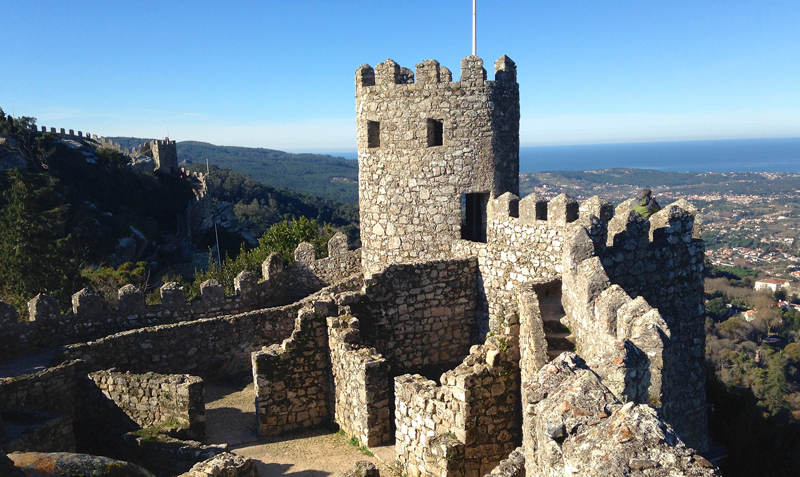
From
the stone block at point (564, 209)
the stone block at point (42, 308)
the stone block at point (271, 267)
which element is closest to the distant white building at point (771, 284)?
the stone block at point (271, 267)

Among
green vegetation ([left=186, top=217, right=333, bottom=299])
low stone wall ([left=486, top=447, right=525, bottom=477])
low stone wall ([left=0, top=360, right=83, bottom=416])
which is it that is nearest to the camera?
low stone wall ([left=486, top=447, right=525, bottom=477])

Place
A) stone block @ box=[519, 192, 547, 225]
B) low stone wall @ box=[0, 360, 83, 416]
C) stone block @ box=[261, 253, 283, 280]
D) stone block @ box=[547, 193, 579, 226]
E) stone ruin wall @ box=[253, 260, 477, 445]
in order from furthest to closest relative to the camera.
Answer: stone block @ box=[261, 253, 283, 280] < stone block @ box=[519, 192, 547, 225] < stone ruin wall @ box=[253, 260, 477, 445] < low stone wall @ box=[0, 360, 83, 416] < stone block @ box=[547, 193, 579, 226]

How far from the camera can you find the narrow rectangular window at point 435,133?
427 inches

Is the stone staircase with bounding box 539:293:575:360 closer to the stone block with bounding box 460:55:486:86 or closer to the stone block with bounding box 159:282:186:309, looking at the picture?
the stone block with bounding box 460:55:486:86

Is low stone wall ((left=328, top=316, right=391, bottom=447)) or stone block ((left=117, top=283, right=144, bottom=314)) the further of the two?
stone block ((left=117, top=283, right=144, bottom=314))

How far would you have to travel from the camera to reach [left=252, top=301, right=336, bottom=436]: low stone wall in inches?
363

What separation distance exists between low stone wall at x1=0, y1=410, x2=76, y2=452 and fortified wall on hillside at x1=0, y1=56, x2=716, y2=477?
38cm

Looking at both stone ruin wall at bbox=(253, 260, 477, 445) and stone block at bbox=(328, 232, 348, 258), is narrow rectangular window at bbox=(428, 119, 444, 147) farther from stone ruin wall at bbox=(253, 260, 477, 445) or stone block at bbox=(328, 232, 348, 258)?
stone block at bbox=(328, 232, 348, 258)

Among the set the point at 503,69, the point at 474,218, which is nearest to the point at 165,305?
the point at 474,218

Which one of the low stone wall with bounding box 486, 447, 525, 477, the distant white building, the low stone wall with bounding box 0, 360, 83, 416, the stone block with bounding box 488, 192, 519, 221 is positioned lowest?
the distant white building

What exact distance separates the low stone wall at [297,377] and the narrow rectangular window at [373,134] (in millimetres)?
3598

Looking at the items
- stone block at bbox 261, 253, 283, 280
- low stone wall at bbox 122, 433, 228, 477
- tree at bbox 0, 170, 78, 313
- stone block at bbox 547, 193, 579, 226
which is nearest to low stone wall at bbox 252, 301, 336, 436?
low stone wall at bbox 122, 433, 228, 477

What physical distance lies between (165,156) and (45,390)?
53.3m

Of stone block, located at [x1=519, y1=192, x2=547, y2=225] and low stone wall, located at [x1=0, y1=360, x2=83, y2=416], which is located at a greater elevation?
stone block, located at [x1=519, y1=192, x2=547, y2=225]
